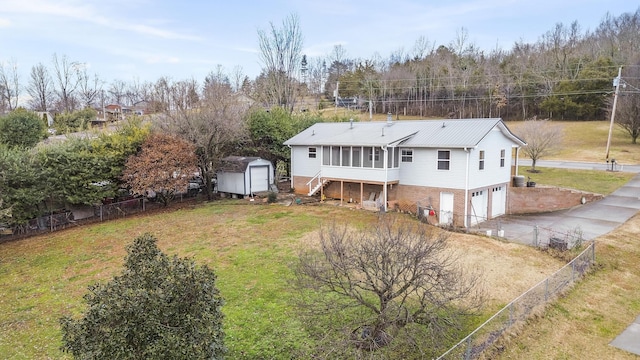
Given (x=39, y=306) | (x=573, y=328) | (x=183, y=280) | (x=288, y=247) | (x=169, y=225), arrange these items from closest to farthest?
(x=183, y=280) < (x=573, y=328) < (x=39, y=306) < (x=288, y=247) < (x=169, y=225)

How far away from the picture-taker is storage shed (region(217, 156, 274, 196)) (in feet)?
90.2

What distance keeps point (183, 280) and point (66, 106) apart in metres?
71.2

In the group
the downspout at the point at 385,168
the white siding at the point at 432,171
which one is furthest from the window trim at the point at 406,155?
the downspout at the point at 385,168

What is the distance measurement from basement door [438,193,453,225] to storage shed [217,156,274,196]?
12.4 m

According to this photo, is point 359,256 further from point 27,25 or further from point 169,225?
point 27,25

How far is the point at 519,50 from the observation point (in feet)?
254

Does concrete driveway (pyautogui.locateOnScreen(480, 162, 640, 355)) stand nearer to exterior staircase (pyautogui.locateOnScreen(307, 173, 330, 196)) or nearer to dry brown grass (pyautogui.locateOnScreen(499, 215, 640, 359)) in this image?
dry brown grass (pyautogui.locateOnScreen(499, 215, 640, 359))

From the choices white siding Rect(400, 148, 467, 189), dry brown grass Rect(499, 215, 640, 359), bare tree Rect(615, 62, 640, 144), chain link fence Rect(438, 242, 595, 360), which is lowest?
dry brown grass Rect(499, 215, 640, 359)

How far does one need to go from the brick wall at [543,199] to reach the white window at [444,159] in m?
7.68

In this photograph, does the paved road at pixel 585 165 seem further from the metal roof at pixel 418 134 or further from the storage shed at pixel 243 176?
the storage shed at pixel 243 176

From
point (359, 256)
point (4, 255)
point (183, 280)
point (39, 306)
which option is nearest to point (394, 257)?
point (359, 256)

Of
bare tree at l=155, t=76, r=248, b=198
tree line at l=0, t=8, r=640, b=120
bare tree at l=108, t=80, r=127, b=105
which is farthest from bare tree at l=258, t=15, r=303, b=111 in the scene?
bare tree at l=108, t=80, r=127, b=105

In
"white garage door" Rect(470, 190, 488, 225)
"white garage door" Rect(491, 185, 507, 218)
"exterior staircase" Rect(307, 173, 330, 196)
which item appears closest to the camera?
"white garage door" Rect(470, 190, 488, 225)

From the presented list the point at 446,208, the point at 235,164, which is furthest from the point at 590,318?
the point at 235,164
